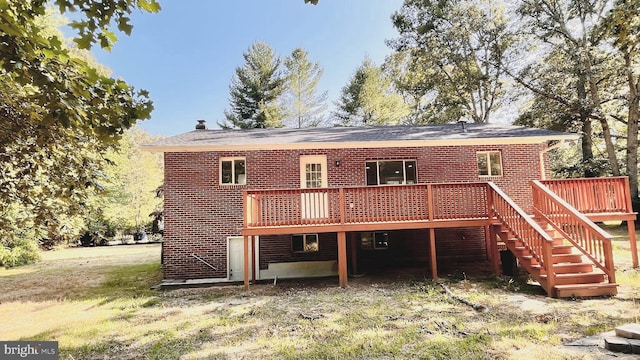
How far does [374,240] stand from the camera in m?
12.0

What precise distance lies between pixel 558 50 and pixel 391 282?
20.6 m

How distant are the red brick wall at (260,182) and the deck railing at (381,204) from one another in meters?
2.09

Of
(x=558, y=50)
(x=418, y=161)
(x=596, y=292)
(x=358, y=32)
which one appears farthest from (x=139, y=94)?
(x=358, y=32)

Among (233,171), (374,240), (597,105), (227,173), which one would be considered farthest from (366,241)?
(597,105)

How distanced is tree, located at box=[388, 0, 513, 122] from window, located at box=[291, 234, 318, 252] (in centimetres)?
1923

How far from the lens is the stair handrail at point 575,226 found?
23.3 feet

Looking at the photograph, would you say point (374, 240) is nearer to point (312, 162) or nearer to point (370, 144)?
point (370, 144)

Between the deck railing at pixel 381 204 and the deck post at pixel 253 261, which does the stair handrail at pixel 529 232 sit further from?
the deck post at pixel 253 261

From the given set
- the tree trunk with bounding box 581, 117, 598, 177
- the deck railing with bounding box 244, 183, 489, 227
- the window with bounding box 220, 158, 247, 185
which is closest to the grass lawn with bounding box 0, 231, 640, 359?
the deck railing with bounding box 244, 183, 489, 227

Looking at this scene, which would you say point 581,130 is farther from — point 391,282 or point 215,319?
point 215,319

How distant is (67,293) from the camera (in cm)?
1019

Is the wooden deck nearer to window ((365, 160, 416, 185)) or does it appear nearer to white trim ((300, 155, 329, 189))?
white trim ((300, 155, 329, 189))

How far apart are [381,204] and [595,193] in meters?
5.79

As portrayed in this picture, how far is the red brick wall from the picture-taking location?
1136 centimetres
